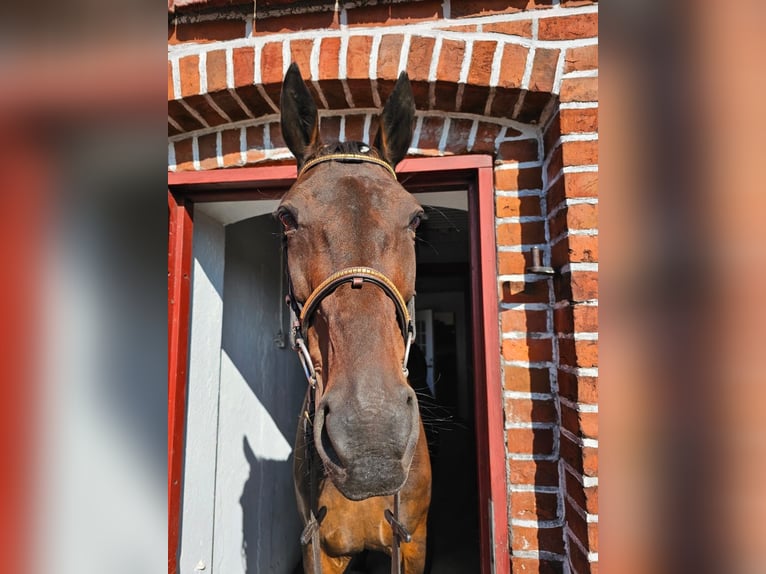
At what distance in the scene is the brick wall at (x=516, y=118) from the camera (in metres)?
1.42

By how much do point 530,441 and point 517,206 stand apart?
96cm

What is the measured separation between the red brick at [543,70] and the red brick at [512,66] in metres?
0.04

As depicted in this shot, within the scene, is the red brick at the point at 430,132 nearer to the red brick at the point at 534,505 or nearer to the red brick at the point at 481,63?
the red brick at the point at 481,63

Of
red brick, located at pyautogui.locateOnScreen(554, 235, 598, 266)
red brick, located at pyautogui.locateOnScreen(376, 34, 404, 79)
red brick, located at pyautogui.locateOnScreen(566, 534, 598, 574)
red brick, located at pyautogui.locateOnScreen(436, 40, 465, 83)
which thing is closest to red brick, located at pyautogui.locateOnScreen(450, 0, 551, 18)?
red brick, located at pyautogui.locateOnScreen(436, 40, 465, 83)

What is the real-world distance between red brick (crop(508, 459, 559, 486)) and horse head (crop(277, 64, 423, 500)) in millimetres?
737

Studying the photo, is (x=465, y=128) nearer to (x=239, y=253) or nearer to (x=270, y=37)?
(x=270, y=37)

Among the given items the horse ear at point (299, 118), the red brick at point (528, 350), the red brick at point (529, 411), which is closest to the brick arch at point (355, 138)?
the horse ear at point (299, 118)

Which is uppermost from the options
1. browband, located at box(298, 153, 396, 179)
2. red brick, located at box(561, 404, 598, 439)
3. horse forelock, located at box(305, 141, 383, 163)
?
horse forelock, located at box(305, 141, 383, 163)

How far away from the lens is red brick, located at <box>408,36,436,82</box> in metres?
1.56

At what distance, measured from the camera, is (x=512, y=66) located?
151cm

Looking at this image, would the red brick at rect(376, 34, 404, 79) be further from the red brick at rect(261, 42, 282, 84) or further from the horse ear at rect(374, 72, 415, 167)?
the red brick at rect(261, 42, 282, 84)
